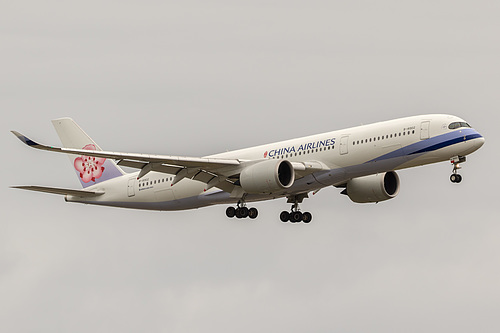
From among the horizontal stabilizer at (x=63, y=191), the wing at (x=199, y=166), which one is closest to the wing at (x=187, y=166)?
the wing at (x=199, y=166)

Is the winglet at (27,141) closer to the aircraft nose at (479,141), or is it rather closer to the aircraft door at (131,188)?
the aircraft door at (131,188)

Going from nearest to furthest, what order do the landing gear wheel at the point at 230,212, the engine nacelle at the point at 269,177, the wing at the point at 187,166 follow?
the wing at the point at 187,166
the engine nacelle at the point at 269,177
the landing gear wheel at the point at 230,212

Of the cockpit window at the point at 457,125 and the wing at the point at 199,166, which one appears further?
the wing at the point at 199,166

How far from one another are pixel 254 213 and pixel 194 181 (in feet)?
14.1

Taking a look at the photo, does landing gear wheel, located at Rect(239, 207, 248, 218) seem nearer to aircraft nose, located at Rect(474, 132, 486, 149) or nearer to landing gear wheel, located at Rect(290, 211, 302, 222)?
landing gear wheel, located at Rect(290, 211, 302, 222)

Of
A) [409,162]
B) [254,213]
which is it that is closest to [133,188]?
[254,213]

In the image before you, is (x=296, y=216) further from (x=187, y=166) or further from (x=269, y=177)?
(x=187, y=166)

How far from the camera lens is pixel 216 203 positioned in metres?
63.2

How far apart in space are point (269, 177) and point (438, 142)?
923cm

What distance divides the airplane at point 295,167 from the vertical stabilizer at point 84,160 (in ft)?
5.75

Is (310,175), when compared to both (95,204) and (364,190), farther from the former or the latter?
(95,204)

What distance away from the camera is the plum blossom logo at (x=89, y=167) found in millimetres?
69562

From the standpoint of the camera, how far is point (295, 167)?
190 feet

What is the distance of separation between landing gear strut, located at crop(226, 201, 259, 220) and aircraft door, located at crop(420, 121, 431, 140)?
11.6m
